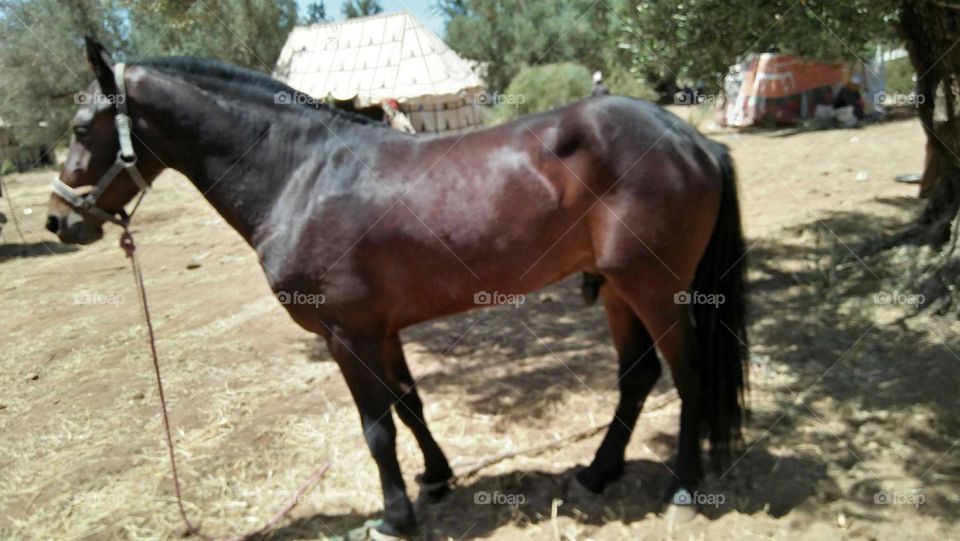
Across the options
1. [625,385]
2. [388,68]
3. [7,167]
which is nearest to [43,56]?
[7,167]

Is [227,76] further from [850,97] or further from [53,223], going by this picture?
[850,97]

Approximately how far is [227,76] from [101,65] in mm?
492

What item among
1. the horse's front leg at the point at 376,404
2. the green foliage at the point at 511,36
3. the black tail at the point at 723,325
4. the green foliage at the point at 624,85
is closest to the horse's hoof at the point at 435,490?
the horse's front leg at the point at 376,404

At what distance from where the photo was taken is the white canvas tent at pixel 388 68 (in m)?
11.7

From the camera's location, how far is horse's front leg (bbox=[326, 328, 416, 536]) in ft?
9.14

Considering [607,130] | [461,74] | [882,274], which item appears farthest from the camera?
[461,74]

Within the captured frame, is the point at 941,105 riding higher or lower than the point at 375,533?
higher

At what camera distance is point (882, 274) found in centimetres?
526

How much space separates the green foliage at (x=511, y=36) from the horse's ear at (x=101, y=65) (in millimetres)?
27915

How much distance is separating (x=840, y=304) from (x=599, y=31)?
3.04 metres

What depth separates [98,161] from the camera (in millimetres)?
2713

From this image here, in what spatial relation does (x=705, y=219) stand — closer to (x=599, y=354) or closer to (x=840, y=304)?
(x=599, y=354)

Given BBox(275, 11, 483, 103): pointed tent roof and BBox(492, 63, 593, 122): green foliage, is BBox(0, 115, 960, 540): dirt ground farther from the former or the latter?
BBox(492, 63, 593, 122): green foliage

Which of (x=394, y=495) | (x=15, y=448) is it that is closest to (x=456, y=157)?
(x=394, y=495)
